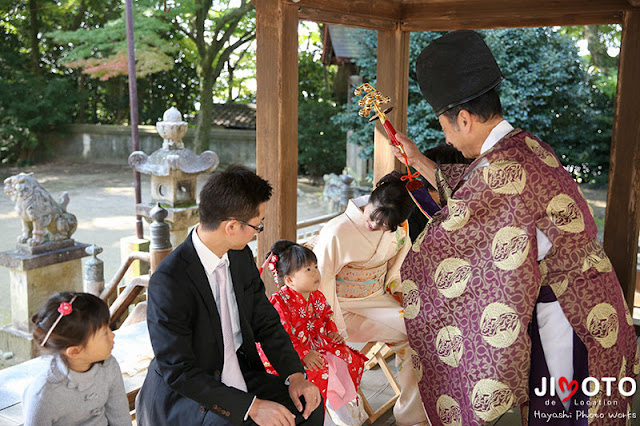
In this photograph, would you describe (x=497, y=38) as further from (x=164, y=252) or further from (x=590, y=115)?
(x=164, y=252)

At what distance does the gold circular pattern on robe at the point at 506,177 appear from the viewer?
2.28 m

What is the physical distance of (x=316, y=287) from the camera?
3.05 metres

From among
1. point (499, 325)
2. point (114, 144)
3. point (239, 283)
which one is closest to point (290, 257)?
point (239, 283)

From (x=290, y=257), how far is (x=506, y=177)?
1.20 meters

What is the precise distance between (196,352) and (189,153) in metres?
5.82

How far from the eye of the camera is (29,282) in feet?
22.4

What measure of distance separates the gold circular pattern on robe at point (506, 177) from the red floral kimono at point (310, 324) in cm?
121

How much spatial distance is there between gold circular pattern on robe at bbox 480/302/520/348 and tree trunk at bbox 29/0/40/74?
20054 mm

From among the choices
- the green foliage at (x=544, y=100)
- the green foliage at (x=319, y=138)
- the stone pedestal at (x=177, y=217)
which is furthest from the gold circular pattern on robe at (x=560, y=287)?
the green foliage at (x=319, y=138)

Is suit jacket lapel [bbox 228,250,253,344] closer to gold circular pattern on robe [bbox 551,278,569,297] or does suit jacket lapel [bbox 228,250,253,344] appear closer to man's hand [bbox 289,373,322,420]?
man's hand [bbox 289,373,322,420]

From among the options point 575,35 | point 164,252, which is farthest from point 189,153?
point 575,35

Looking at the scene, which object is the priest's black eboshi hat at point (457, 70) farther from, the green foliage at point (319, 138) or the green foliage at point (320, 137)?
the green foliage at point (320, 137)

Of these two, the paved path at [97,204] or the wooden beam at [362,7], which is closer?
the wooden beam at [362,7]

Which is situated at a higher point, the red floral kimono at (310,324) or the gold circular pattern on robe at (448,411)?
the red floral kimono at (310,324)
